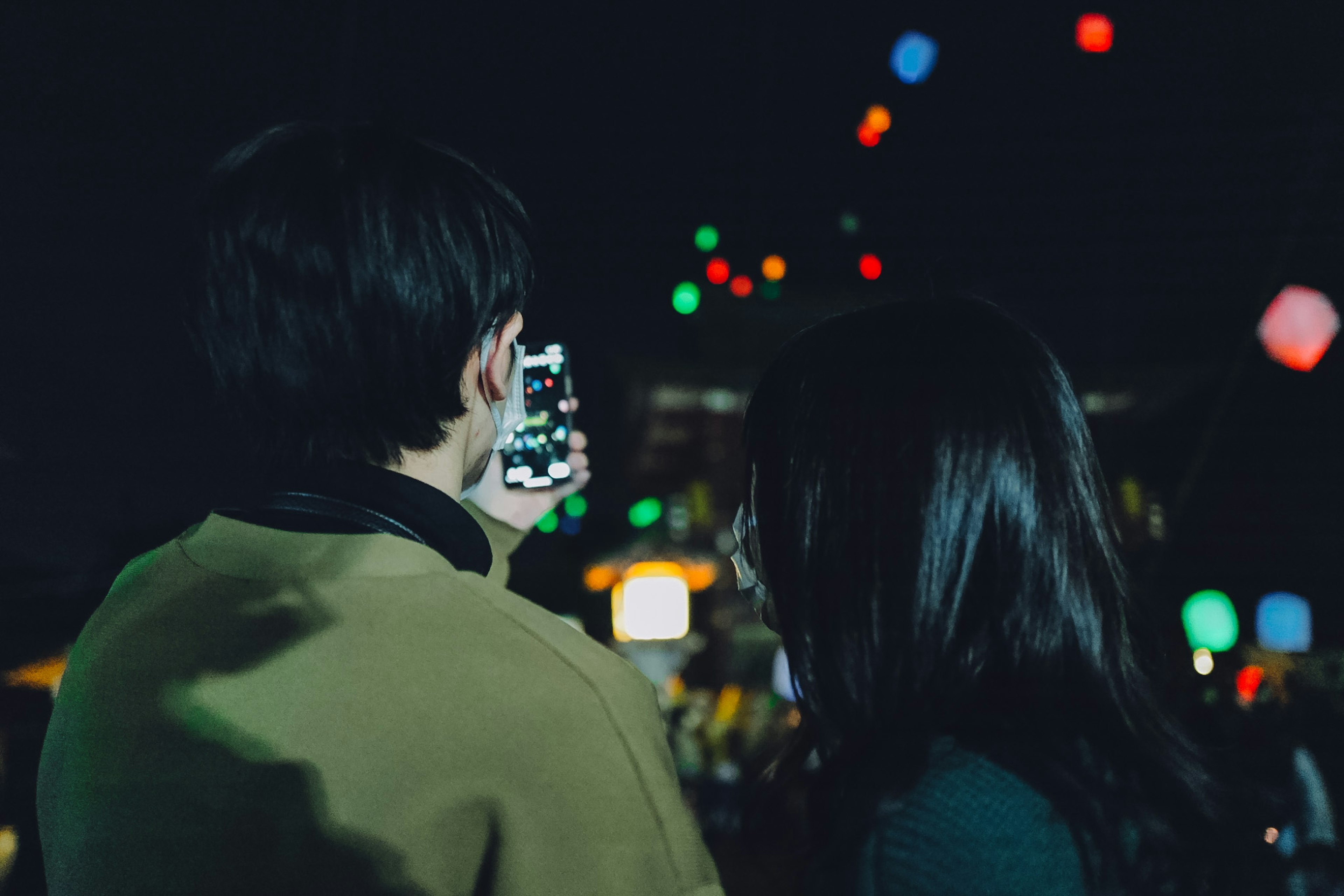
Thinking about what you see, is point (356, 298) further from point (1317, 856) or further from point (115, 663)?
point (1317, 856)

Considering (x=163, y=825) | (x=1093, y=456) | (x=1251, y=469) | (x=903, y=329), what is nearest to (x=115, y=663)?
(x=163, y=825)

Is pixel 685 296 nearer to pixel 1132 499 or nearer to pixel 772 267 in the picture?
pixel 772 267

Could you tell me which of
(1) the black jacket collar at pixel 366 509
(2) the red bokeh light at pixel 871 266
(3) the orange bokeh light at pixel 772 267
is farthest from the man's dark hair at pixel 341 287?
(3) the orange bokeh light at pixel 772 267

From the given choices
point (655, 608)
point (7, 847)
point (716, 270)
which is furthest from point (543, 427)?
point (655, 608)

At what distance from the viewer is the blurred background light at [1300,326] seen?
25.6 ft

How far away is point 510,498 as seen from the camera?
6.03 feet

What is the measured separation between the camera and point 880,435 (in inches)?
40.7

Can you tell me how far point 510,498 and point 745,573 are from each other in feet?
2.19

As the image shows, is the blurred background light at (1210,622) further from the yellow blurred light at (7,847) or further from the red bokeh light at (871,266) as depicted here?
the yellow blurred light at (7,847)

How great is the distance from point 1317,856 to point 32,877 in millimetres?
4727

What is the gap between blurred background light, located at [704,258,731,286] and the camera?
9.62 m

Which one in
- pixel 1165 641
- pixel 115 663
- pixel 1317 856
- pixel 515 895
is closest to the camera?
pixel 515 895

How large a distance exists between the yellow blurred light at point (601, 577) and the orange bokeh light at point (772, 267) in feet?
21.0

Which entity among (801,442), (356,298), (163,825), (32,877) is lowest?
(32,877)
